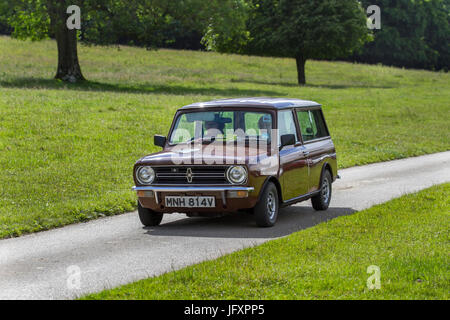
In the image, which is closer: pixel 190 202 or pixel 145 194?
pixel 190 202

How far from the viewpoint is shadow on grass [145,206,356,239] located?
10.1m

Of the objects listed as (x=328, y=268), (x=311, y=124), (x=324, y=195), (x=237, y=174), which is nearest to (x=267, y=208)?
(x=237, y=174)

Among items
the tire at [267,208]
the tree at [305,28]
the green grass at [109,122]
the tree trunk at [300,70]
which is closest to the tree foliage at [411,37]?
the green grass at [109,122]

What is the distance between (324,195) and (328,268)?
5.13 metres

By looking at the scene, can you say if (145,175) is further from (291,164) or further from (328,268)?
(328,268)

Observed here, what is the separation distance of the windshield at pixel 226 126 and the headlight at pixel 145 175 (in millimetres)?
1041

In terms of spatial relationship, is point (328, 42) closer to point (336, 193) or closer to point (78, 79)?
point (78, 79)

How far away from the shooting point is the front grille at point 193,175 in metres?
10.1

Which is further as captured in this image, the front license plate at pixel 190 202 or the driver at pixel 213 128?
the driver at pixel 213 128

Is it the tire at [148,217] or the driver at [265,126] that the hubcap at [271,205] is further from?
the tire at [148,217]

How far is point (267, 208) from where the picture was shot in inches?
409

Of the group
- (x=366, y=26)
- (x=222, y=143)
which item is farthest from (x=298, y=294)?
(x=366, y=26)

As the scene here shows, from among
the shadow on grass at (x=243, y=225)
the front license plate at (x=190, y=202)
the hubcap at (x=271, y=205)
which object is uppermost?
the front license plate at (x=190, y=202)
